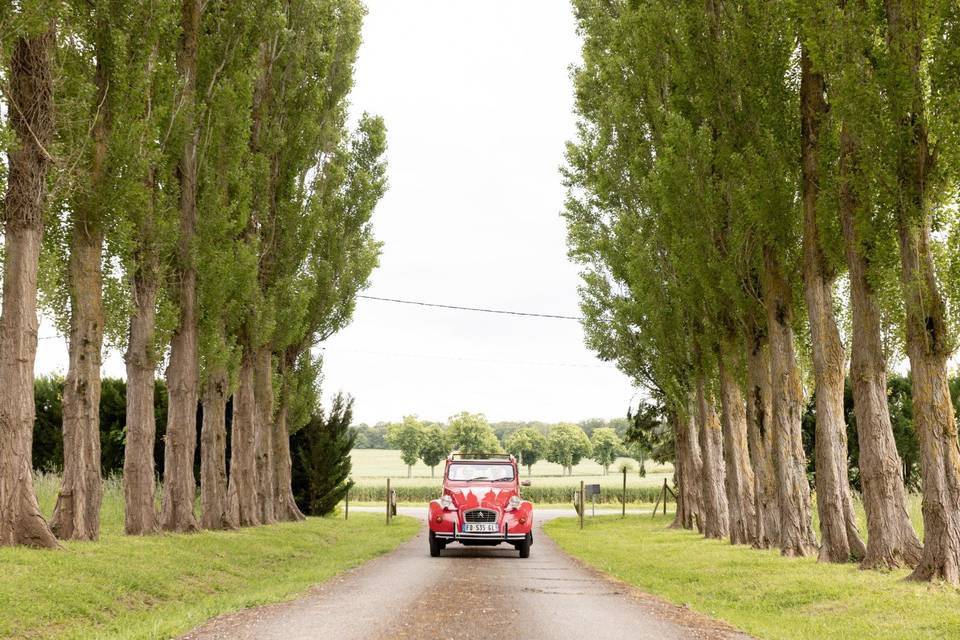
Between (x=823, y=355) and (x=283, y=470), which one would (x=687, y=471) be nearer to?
(x=283, y=470)

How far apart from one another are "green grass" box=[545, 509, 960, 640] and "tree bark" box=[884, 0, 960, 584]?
1048 mm

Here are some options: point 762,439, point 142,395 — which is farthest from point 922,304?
point 142,395

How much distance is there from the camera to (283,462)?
31000mm

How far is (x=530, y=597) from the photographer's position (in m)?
12.3

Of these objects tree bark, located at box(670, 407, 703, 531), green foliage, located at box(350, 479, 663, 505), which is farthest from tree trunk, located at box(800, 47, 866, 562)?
green foliage, located at box(350, 479, 663, 505)

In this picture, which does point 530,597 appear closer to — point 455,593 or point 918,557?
point 455,593

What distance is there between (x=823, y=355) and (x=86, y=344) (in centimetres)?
1295

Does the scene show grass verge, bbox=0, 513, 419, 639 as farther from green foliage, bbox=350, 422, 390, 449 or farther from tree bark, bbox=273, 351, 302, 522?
green foliage, bbox=350, 422, 390, 449

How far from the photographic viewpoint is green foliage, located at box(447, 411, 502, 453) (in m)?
99.6

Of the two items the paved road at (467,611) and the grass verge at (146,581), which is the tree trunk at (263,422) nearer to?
the grass verge at (146,581)

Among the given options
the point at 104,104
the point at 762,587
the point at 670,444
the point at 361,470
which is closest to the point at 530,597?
the point at 762,587

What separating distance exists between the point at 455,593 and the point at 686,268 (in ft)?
34.0

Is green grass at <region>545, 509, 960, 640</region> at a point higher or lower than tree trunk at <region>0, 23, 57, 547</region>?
lower

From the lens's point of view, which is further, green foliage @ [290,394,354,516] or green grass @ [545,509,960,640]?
green foliage @ [290,394,354,516]
